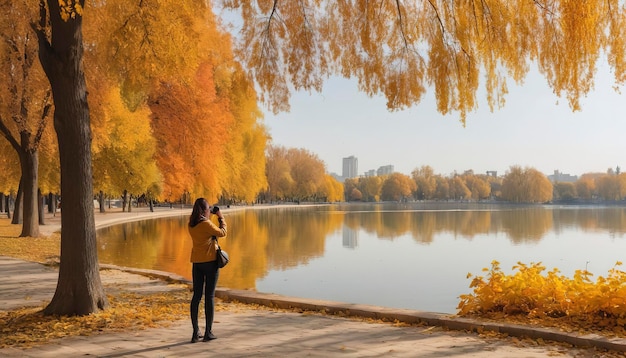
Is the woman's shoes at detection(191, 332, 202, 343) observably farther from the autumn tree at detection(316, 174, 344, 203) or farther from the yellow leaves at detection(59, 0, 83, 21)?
the autumn tree at detection(316, 174, 344, 203)

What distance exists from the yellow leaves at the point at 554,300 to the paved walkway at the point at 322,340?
660 millimetres

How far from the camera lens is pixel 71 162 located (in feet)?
24.8

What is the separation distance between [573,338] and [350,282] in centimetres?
856

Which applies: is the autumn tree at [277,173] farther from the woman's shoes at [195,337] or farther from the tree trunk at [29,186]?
the woman's shoes at [195,337]

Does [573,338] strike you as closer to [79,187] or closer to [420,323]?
[420,323]

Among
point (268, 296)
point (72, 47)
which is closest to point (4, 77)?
point (72, 47)

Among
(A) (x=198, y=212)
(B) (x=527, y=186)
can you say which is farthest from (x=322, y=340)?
(B) (x=527, y=186)

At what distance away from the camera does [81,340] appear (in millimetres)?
6297

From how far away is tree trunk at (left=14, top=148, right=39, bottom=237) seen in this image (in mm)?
20328

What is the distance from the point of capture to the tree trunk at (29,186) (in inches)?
800

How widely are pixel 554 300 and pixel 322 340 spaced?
3123 millimetres

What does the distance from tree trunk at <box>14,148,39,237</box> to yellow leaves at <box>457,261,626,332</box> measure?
17.5 metres

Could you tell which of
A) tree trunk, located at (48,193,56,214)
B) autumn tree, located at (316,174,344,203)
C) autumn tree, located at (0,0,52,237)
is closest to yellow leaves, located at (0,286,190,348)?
autumn tree, located at (0,0,52,237)

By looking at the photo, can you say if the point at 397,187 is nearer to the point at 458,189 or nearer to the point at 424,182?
the point at 424,182
